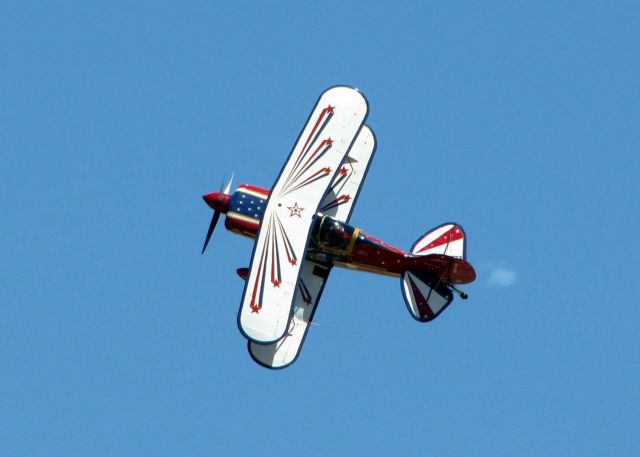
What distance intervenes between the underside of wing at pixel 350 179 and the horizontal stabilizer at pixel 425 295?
3129 mm

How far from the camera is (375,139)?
169 ft

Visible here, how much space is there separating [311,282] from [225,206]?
3618mm

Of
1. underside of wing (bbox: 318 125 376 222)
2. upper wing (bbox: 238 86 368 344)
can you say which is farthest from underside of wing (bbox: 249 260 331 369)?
underside of wing (bbox: 318 125 376 222)

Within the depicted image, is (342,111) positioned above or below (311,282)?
above

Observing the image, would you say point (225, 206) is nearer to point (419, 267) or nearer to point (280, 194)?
point (280, 194)

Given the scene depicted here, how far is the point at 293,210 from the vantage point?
47.2 metres

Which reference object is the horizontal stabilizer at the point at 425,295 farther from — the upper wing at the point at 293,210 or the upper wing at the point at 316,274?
the upper wing at the point at 293,210

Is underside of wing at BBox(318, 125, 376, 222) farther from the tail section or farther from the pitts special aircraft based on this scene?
the tail section

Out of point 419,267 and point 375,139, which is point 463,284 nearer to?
point 419,267

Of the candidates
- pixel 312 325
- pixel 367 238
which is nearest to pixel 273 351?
pixel 312 325

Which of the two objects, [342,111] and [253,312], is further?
[342,111]

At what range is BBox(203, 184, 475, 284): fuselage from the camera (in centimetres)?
4822

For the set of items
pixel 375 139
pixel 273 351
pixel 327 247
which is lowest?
pixel 273 351

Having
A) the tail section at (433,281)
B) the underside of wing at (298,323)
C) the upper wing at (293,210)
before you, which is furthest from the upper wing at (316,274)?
the tail section at (433,281)
